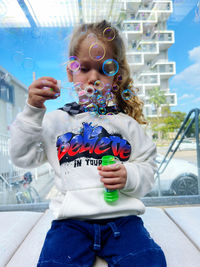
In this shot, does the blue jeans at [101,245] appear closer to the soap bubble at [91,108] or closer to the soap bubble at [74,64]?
the soap bubble at [91,108]

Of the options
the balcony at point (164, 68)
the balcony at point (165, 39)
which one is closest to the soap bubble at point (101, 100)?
the balcony at point (165, 39)

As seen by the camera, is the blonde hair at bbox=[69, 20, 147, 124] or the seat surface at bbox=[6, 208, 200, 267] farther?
the blonde hair at bbox=[69, 20, 147, 124]

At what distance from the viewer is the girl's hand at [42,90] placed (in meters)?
0.65

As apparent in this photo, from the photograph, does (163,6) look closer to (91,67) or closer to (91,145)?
(91,67)

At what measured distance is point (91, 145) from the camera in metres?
0.73

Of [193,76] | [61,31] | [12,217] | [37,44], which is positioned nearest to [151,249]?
[12,217]

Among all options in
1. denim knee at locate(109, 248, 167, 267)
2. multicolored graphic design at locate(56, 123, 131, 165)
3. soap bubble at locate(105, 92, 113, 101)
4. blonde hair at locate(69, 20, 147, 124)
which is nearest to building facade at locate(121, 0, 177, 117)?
blonde hair at locate(69, 20, 147, 124)

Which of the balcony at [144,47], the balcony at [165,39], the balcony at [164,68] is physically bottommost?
the balcony at [164,68]

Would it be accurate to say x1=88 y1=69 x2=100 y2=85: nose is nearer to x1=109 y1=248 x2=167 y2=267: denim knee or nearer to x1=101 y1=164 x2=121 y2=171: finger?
x1=101 y1=164 x2=121 y2=171: finger

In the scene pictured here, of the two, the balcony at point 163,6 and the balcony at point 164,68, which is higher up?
the balcony at point 163,6

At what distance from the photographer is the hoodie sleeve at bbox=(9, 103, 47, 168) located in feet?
2.24

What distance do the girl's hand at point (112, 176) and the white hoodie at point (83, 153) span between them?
4cm

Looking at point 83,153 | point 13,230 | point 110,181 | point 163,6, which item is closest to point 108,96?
point 83,153

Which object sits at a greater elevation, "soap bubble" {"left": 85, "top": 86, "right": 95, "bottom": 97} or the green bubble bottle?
"soap bubble" {"left": 85, "top": 86, "right": 95, "bottom": 97}
